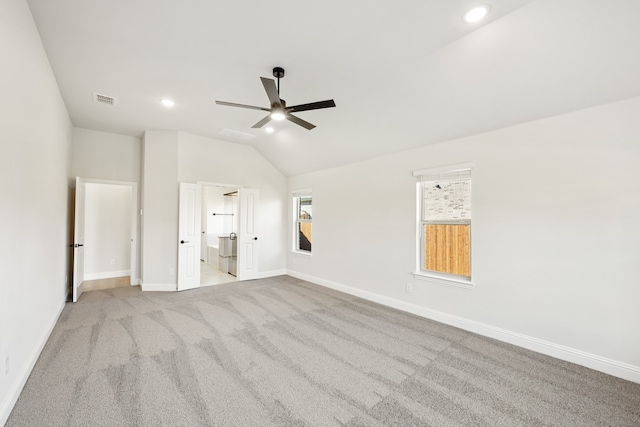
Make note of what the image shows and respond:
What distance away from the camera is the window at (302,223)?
659cm

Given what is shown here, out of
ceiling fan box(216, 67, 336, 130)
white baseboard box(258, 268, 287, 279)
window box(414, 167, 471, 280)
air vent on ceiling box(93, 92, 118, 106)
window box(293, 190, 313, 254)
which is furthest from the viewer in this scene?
window box(293, 190, 313, 254)

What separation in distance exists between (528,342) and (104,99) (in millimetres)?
6349

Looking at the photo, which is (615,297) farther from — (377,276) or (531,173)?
(377,276)

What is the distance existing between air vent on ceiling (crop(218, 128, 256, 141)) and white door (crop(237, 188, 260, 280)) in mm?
1147

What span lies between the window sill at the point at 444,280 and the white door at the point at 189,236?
417 cm

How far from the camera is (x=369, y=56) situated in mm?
2777

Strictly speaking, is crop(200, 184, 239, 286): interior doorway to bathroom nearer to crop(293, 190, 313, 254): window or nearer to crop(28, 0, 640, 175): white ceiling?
crop(293, 190, 313, 254): window

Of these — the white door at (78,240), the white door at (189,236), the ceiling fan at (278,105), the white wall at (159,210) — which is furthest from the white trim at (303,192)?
the white door at (78,240)

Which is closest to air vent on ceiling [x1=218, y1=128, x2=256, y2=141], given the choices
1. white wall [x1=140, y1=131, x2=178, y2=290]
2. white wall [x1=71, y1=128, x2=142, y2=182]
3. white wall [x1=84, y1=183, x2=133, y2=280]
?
white wall [x1=140, y1=131, x2=178, y2=290]

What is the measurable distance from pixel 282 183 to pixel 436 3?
5.20 meters

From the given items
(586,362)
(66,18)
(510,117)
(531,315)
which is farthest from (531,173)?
(66,18)

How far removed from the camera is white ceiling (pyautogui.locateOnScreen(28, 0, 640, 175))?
2164 mm

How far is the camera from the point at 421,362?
271cm

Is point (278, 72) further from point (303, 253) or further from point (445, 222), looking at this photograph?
point (303, 253)
